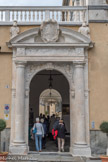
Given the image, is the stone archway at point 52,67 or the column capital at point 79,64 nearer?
the stone archway at point 52,67

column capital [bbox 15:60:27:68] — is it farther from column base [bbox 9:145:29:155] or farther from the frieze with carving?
column base [bbox 9:145:29:155]

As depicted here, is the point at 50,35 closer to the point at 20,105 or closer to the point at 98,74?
the point at 98,74

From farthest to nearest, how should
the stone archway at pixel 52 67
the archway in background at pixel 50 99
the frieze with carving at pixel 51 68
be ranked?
the archway in background at pixel 50 99
the frieze with carving at pixel 51 68
the stone archway at pixel 52 67

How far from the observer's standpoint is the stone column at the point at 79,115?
10.2 meters

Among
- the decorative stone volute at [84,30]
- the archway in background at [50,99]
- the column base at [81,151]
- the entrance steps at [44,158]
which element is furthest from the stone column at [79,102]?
the archway in background at [50,99]

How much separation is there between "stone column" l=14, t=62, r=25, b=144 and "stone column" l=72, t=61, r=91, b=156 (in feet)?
7.19

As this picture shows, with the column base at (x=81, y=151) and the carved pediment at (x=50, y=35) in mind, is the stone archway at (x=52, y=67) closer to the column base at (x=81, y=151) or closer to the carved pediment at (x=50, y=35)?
the carved pediment at (x=50, y=35)

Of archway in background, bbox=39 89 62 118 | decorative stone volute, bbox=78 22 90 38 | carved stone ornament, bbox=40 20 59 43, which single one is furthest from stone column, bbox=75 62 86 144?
archway in background, bbox=39 89 62 118

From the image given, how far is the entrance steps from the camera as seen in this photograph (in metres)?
9.39

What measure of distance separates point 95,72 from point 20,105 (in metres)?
3.48

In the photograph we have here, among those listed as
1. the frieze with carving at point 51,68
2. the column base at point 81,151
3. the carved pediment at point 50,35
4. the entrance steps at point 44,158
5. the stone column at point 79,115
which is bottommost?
the entrance steps at point 44,158

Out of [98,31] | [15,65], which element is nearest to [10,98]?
[15,65]

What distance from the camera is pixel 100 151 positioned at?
10.5 m

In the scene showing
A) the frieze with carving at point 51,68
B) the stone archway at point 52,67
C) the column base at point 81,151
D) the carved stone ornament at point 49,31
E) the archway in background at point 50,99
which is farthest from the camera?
the archway in background at point 50,99
